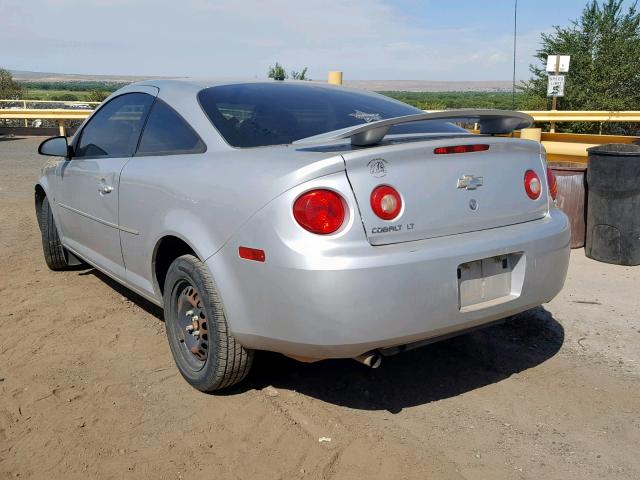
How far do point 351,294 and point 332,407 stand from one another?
0.90 metres

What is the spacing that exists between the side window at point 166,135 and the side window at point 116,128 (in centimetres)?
12

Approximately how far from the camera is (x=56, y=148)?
4.85 metres

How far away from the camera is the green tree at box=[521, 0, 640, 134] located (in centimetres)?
2759

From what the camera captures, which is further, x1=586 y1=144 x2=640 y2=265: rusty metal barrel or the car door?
x1=586 y1=144 x2=640 y2=265: rusty metal barrel

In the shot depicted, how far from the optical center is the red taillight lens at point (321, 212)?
2672 millimetres

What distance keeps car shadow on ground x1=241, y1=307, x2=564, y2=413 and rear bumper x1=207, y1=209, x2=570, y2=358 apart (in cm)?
57

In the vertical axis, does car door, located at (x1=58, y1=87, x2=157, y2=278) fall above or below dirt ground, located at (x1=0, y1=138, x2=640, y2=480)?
above

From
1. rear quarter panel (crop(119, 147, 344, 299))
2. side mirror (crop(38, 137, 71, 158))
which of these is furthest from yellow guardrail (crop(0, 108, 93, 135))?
rear quarter panel (crop(119, 147, 344, 299))

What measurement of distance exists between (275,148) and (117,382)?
1.59 meters

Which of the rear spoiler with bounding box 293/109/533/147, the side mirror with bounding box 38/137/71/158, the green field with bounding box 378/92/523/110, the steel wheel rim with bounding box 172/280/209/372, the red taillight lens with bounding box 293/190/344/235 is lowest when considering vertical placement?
the steel wheel rim with bounding box 172/280/209/372

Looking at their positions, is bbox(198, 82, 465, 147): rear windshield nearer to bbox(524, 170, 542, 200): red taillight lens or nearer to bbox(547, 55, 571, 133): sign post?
bbox(524, 170, 542, 200): red taillight lens

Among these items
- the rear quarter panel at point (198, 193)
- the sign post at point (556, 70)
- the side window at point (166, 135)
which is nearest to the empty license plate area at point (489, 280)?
the rear quarter panel at point (198, 193)

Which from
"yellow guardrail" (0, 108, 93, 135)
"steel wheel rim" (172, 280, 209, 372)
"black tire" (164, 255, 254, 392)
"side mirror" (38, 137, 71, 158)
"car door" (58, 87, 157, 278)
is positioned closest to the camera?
"black tire" (164, 255, 254, 392)

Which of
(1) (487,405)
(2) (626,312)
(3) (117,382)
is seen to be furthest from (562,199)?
(3) (117,382)
